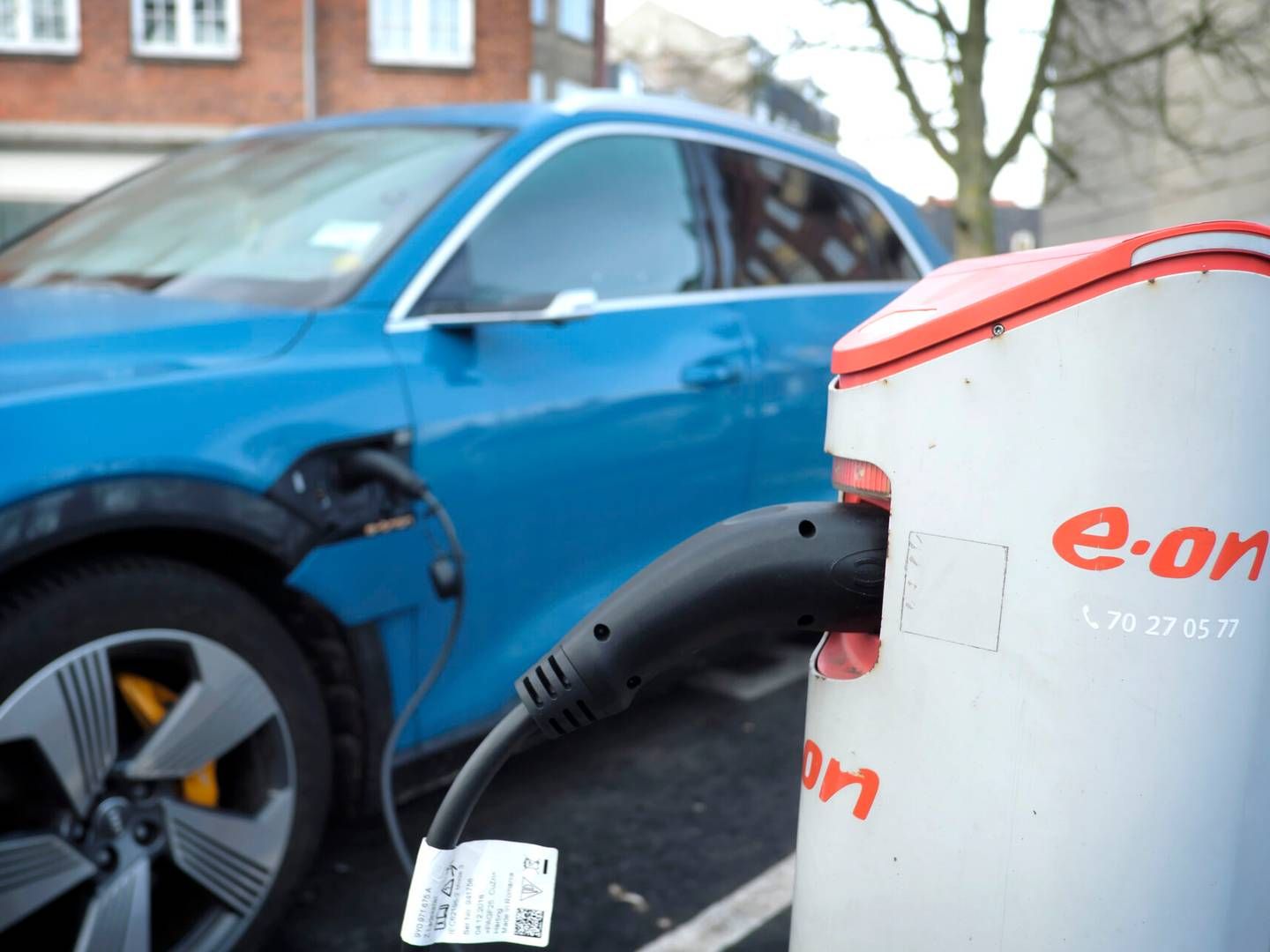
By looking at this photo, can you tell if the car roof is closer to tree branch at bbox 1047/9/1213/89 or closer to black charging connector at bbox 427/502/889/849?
black charging connector at bbox 427/502/889/849

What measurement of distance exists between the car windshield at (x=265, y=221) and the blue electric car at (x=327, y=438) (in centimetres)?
1

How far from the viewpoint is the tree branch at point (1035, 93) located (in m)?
10.5

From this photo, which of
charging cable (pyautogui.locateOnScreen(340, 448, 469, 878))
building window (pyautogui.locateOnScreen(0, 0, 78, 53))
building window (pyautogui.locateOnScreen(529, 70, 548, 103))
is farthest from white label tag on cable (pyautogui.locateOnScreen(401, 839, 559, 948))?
building window (pyautogui.locateOnScreen(0, 0, 78, 53))

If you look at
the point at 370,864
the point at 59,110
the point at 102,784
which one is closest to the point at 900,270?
the point at 370,864

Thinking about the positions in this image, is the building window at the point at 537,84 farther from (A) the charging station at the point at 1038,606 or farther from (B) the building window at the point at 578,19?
(A) the charging station at the point at 1038,606

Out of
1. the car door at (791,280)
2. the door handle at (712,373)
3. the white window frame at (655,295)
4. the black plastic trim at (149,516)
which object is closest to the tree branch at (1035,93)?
the white window frame at (655,295)

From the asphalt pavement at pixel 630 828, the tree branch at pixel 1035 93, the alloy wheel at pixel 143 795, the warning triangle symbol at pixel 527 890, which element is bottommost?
the asphalt pavement at pixel 630 828

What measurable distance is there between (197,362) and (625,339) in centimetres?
102

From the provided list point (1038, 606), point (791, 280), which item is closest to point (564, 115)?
point (791, 280)

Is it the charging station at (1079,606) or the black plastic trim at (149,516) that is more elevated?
the charging station at (1079,606)

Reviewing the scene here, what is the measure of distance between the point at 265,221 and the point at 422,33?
1741cm

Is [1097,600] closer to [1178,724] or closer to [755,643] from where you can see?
[1178,724]

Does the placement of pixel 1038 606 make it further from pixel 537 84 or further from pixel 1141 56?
pixel 537 84

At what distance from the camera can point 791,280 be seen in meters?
3.31
